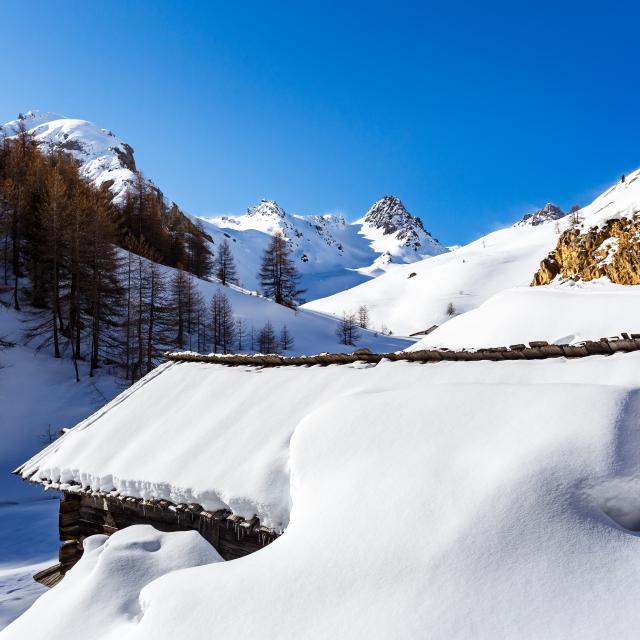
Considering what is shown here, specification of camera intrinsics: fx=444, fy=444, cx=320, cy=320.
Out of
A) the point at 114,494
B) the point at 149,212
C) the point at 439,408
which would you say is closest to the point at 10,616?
the point at 114,494

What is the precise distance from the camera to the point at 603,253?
2150 centimetres

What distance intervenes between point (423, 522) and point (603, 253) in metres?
23.1

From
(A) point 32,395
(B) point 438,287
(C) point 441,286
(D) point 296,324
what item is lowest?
(A) point 32,395

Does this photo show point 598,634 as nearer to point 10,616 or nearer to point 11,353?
point 10,616

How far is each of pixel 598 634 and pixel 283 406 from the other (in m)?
4.43

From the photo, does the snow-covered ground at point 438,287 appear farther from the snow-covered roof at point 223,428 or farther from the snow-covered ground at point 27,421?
the snow-covered roof at point 223,428

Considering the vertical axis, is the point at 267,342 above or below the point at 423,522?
above

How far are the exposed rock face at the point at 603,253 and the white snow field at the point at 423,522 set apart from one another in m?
19.0

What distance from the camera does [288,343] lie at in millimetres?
38062

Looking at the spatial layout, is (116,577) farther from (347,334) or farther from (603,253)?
(347,334)

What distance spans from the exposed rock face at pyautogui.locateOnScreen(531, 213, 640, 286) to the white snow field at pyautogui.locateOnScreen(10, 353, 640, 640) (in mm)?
19044

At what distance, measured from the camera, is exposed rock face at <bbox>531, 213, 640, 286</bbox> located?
786 inches

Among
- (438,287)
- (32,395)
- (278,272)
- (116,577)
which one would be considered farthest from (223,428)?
(438,287)

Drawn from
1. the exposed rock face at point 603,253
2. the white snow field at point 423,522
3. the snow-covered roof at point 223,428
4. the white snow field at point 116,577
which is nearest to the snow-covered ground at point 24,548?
the snow-covered roof at point 223,428
